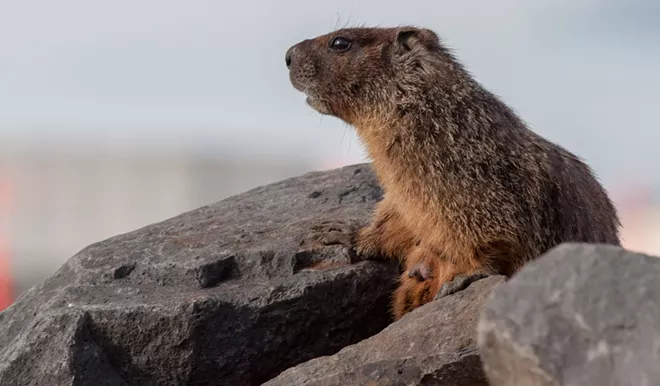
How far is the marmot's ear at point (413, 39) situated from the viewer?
501cm

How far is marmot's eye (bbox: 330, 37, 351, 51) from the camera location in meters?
5.08

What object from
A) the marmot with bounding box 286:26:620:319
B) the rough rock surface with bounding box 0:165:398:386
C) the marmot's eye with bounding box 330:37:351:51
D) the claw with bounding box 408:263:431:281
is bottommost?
the rough rock surface with bounding box 0:165:398:386

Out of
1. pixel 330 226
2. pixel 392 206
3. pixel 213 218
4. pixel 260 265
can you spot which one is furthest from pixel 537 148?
pixel 213 218

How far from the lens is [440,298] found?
4.30m

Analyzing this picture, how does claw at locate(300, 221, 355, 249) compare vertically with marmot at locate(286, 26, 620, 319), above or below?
below

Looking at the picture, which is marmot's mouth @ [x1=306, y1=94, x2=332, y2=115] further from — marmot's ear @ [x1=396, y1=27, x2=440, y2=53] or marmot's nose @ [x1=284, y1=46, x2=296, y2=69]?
marmot's ear @ [x1=396, y1=27, x2=440, y2=53]

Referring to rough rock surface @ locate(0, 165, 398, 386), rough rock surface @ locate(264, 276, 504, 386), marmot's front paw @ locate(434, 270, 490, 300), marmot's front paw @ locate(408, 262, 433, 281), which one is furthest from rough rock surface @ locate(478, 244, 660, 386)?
marmot's front paw @ locate(408, 262, 433, 281)

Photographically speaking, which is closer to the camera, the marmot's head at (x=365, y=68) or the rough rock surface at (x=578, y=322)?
the rough rock surface at (x=578, y=322)

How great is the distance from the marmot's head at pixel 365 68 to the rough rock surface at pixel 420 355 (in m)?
1.20

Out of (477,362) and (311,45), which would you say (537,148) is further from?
(477,362)

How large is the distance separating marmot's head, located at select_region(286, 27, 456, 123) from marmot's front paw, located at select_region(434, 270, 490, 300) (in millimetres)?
940

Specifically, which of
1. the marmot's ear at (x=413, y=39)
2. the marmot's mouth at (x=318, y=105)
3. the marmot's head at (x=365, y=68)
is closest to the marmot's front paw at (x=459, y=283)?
the marmot's head at (x=365, y=68)

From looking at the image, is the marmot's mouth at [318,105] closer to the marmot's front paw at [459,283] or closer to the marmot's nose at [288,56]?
the marmot's nose at [288,56]

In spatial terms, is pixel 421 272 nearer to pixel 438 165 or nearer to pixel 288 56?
pixel 438 165
